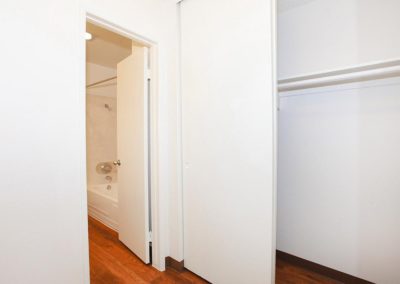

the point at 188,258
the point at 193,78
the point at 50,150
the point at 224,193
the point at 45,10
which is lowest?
the point at 188,258

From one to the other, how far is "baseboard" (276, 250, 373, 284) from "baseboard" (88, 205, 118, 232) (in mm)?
2145

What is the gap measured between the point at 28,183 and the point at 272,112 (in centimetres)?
157

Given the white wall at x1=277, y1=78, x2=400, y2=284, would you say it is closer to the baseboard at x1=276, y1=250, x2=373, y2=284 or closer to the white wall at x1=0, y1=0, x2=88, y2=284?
the baseboard at x1=276, y1=250, x2=373, y2=284

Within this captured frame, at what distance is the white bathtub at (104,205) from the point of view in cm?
266

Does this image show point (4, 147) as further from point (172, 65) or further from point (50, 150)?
point (172, 65)

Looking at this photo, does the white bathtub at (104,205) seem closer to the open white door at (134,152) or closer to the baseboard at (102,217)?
the baseboard at (102,217)

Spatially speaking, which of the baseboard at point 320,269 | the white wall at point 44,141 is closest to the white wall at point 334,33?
the white wall at point 44,141

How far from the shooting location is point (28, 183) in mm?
1126

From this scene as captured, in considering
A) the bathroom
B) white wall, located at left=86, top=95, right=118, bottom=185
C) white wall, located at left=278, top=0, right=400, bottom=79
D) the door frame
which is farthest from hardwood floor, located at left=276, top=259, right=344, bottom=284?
white wall, located at left=86, top=95, right=118, bottom=185

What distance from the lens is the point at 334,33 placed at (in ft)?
5.36

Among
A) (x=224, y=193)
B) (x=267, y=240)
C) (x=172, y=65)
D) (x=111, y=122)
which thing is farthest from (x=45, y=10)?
(x=111, y=122)

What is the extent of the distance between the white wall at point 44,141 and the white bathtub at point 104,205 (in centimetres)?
139

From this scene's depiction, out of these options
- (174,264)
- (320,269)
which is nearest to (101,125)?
(174,264)

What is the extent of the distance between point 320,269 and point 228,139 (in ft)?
4.84
